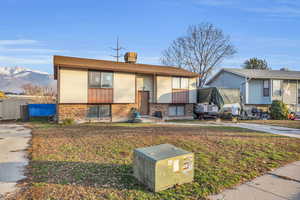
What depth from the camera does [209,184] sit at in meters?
3.35

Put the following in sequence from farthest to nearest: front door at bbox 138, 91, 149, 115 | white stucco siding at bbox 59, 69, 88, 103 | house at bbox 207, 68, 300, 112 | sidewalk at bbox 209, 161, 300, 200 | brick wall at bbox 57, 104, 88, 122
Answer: house at bbox 207, 68, 300, 112 → front door at bbox 138, 91, 149, 115 → brick wall at bbox 57, 104, 88, 122 → white stucco siding at bbox 59, 69, 88, 103 → sidewalk at bbox 209, 161, 300, 200

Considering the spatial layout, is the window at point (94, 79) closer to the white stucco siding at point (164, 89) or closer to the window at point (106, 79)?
the window at point (106, 79)

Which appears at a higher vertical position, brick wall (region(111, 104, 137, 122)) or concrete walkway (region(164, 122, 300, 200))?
brick wall (region(111, 104, 137, 122))

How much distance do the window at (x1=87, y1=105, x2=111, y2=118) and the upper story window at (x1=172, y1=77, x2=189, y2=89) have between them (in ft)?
19.8

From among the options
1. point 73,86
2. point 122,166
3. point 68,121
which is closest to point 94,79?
point 73,86

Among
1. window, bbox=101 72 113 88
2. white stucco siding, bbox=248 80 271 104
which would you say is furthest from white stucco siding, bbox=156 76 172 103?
white stucco siding, bbox=248 80 271 104

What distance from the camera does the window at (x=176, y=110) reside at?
15750 mm

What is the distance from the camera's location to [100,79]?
12961 mm

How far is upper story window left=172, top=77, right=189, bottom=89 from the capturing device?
15.6 meters

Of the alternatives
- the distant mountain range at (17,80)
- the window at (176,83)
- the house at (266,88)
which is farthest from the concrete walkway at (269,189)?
the distant mountain range at (17,80)

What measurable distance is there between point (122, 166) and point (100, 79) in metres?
9.76

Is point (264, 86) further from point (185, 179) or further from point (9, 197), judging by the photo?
point (9, 197)

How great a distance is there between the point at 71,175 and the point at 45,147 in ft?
9.05

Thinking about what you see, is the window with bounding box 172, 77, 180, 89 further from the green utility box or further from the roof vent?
the green utility box
